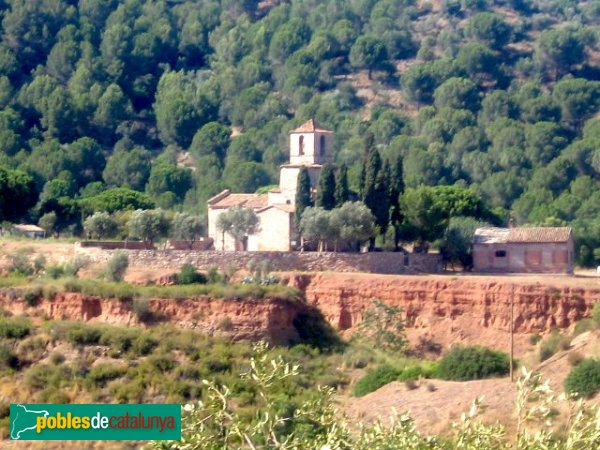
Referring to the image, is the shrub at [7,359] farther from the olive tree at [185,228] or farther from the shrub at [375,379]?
the olive tree at [185,228]

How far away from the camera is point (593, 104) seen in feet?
277

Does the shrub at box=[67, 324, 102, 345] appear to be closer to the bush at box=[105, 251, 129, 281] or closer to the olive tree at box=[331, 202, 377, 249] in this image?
the bush at box=[105, 251, 129, 281]

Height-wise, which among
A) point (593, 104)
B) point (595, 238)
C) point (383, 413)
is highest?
point (593, 104)

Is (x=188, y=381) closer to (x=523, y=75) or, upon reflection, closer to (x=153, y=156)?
(x=153, y=156)

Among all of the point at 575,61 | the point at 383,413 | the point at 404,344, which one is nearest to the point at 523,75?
the point at 575,61

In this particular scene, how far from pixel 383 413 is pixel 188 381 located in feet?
20.9

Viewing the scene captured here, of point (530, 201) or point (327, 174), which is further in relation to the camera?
point (530, 201)

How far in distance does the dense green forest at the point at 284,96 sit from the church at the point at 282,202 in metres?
8.27

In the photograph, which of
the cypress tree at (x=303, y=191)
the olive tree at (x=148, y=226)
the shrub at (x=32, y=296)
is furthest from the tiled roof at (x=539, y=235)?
the shrub at (x=32, y=296)

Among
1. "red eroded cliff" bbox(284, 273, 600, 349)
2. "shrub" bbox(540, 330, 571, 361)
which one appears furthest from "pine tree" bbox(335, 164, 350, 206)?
"shrub" bbox(540, 330, 571, 361)

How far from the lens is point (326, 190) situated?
5194 centimetres
